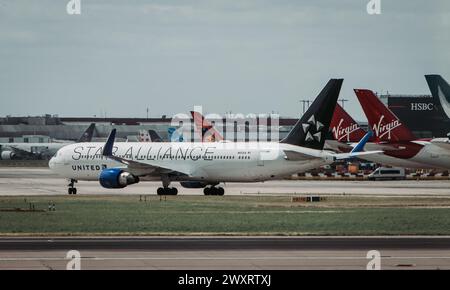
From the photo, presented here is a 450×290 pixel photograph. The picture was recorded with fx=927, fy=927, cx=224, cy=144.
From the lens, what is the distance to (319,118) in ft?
252

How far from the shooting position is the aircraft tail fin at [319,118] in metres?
76.6

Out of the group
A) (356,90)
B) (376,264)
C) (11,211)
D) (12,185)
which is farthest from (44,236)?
(356,90)

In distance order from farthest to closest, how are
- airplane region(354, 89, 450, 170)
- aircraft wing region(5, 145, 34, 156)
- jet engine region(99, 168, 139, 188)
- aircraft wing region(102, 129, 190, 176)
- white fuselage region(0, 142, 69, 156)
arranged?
aircraft wing region(5, 145, 34, 156) < white fuselage region(0, 142, 69, 156) < airplane region(354, 89, 450, 170) < aircraft wing region(102, 129, 190, 176) < jet engine region(99, 168, 139, 188)

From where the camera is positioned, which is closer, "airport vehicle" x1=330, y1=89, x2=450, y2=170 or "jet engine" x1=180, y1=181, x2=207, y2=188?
"jet engine" x1=180, y1=181, x2=207, y2=188

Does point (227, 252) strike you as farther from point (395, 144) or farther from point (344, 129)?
point (344, 129)

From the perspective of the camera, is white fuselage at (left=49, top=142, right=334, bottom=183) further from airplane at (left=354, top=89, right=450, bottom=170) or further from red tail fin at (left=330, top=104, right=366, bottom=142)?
red tail fin at (left=330, top=104, right=366, bottom=142)

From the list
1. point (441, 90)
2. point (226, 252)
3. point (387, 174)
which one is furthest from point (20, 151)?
point (226, 252)

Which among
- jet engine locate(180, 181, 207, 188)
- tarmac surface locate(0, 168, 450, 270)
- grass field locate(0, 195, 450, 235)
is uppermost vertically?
jet engine locate(180, 181, 207, 188)

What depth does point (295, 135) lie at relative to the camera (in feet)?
255

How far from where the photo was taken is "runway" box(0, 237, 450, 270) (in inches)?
1252

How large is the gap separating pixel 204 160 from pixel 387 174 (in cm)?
4119

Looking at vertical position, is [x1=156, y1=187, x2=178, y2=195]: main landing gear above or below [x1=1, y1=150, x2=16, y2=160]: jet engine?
below

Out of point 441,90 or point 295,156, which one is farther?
point 295,156

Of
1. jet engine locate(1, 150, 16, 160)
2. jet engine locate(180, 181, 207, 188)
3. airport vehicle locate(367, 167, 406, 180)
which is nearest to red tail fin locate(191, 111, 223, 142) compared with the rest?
jet engine locate(180, 181, 207, 188)
